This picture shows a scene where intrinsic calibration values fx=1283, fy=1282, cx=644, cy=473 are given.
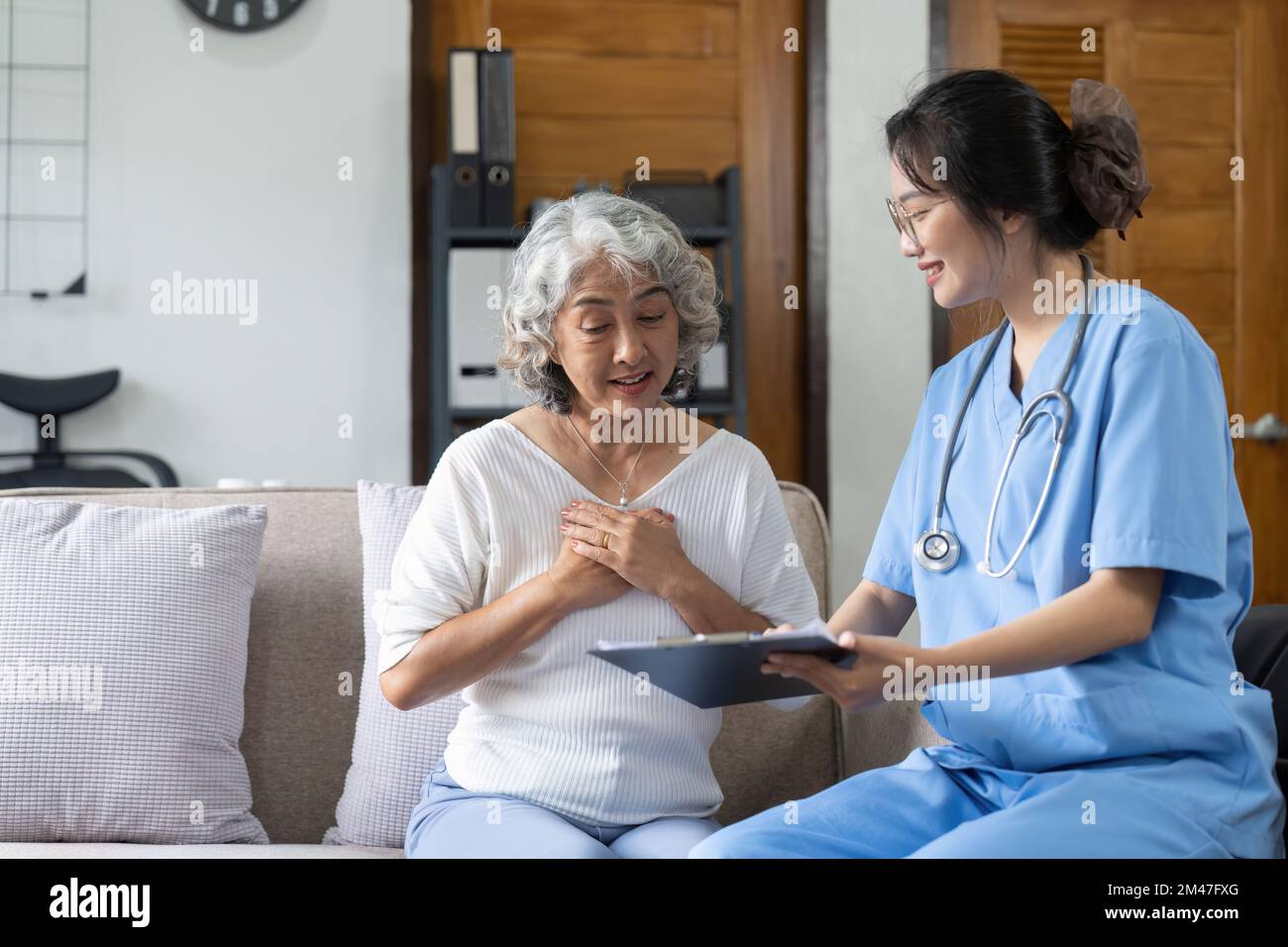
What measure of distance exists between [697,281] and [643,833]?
0.62 m

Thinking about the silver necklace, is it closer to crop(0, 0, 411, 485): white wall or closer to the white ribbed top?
the white ribbed top

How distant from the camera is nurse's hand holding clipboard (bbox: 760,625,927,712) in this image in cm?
107

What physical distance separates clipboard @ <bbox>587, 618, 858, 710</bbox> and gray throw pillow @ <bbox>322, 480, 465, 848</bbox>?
0.51m

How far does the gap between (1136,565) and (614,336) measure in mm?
610

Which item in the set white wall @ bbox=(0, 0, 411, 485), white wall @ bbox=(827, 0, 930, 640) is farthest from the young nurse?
white wall @ bbox=(0, 0, 411, 485)

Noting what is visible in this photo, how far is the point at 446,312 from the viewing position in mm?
2842

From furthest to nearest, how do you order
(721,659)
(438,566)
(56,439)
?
(56,439) → (438,566) → (721,659)

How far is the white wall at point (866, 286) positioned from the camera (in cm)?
318

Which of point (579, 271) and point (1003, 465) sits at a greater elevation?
point (579, 271)

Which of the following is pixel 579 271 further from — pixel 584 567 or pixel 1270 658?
pixel 1270 658

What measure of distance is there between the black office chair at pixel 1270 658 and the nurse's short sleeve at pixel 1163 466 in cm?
26

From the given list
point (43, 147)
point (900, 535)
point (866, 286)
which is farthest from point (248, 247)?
point (900, 535)

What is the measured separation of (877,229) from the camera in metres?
3.19

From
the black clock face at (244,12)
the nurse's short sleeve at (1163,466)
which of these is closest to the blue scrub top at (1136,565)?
the nurse's short sleeve at (1163,466)
